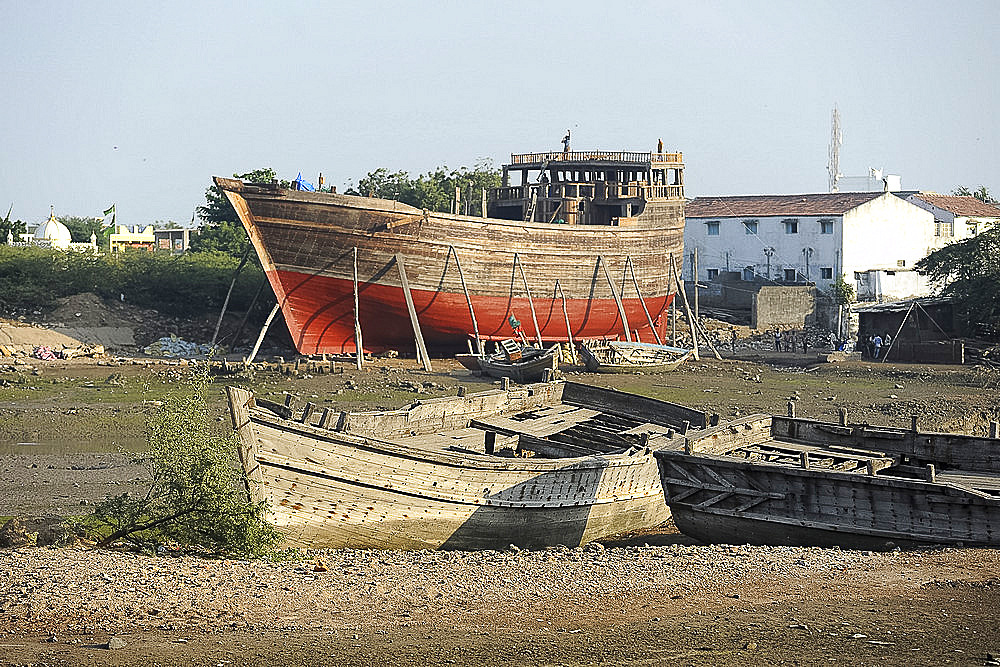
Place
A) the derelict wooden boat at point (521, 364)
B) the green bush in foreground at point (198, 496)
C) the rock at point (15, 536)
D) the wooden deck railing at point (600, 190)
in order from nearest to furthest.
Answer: the green bush in foreground at point (198, 496) < the rock at point (15, 536) < the derelict wooden boat at point (521, 364) < the wooden deck railing at point (600, 190)

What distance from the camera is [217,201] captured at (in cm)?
6181

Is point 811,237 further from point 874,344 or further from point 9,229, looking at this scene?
point 9,229

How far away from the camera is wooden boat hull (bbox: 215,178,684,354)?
3269 centimetres

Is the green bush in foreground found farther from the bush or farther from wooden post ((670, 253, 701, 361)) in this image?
the bush

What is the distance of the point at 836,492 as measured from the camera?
40.0 feet

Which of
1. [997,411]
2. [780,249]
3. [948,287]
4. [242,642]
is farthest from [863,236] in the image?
[242,642]

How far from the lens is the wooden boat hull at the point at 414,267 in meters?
32.7

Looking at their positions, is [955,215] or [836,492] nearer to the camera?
[836,492]

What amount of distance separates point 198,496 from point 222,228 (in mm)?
46922

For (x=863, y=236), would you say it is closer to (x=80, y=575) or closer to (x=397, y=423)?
(x=397, y=423)

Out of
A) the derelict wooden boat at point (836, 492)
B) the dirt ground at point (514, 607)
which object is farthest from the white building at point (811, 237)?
the dirt ground at point (514, 607)

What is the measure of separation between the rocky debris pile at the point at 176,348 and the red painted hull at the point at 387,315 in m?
3.57

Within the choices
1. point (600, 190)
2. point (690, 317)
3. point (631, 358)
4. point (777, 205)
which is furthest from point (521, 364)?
point (777, 205)

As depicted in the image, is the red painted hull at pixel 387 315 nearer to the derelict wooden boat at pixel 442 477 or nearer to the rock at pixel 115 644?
the derelict wooden boat at pixel 442 477
